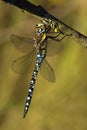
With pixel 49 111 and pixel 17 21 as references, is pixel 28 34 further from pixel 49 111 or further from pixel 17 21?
pixel 49 111

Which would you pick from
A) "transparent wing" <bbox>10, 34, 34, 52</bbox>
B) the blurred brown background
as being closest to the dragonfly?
"transparent wing" <bbox>10, 34, 34, 52</bbox>

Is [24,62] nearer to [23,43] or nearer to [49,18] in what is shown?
[23,43]

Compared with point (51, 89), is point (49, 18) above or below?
above

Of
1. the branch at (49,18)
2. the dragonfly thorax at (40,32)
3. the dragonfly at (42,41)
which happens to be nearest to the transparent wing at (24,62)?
the dragonfly at (42,41)

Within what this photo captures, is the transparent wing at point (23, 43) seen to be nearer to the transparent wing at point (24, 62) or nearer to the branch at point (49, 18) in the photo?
the transparent wing at point (24, 62)

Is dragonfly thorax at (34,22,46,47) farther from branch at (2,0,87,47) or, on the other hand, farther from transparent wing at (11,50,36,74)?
transparent wing at (11,50,36,74)

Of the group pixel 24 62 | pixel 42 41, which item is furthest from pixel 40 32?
pixel 24 62

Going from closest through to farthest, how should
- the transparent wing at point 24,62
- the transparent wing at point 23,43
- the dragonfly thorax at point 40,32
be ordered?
the dragonfly thorax at point 40,32 < the transparent wing at point 23,43 < the transparent wing at point 24,62

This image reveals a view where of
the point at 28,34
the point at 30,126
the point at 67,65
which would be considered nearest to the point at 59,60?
the point at 67,65
